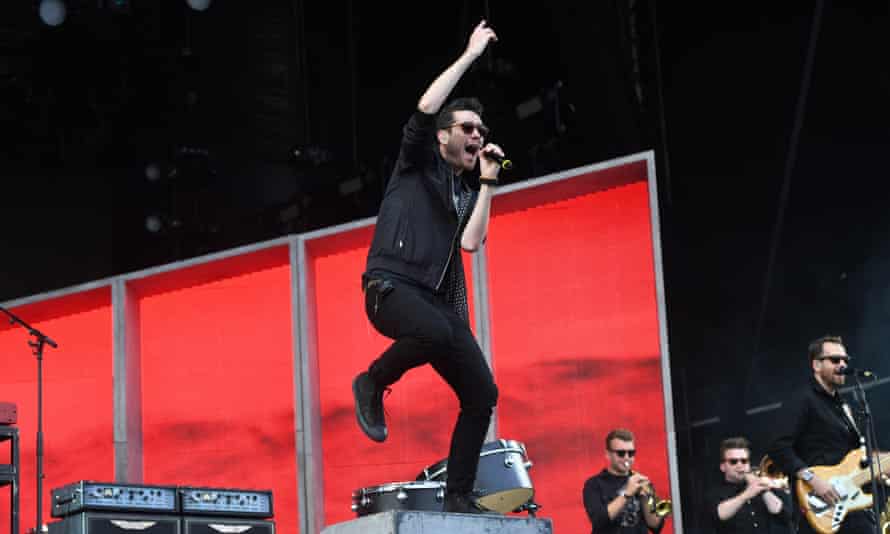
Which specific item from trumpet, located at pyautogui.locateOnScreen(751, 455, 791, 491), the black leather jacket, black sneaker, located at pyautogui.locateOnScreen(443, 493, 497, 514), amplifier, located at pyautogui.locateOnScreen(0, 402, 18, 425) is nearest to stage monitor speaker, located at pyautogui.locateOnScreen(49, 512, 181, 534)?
amplifier, located at pyautogui.locateOnScreen(0, 402, 18, 425)

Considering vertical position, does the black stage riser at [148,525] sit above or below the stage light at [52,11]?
below

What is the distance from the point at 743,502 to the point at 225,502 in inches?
101

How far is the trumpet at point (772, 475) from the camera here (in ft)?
20.5

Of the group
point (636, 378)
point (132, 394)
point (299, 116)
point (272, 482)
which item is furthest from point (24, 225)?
point (636, 378)

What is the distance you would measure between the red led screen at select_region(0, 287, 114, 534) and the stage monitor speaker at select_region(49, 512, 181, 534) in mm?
2123

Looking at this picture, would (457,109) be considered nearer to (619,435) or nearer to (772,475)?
(619,435)

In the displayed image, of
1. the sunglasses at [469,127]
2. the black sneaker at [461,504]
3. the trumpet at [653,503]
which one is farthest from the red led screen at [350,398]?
the sunglasses at [469,127]

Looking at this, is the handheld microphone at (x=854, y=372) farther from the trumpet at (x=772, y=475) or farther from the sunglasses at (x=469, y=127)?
the sunglasses at (x=469, y=127)

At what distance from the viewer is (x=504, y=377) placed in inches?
264

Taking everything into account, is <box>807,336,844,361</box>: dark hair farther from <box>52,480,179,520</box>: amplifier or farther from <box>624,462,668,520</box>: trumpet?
<box>52,480,179,520</box>: amplifier

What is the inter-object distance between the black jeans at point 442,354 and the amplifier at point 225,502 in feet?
7.65

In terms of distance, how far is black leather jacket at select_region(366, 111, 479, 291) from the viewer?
3.71 m

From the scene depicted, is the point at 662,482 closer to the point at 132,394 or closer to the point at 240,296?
the point at 240,296

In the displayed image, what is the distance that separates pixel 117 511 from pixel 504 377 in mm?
2185
